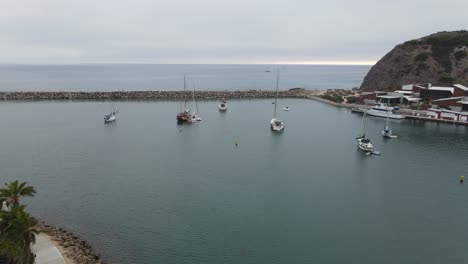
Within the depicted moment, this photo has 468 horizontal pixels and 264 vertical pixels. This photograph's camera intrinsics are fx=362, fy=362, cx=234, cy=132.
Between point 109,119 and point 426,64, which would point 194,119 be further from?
point 426,64

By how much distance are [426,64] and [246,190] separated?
3850 inches

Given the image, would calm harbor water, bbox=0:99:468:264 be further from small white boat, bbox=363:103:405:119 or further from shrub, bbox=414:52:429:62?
shrub, bbox=414:52:429:62

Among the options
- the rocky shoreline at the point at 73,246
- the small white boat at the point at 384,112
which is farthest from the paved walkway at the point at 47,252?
the small white boat at the point at 384,112

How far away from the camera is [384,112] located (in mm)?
86375

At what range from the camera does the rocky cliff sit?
4274 inches

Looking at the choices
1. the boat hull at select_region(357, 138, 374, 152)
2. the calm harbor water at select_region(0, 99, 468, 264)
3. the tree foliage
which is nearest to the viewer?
the tree foliage

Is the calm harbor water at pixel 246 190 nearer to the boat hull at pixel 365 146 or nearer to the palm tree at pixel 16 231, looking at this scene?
the boat hull at pixel 365 146

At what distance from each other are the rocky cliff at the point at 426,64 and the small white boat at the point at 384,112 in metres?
31.3

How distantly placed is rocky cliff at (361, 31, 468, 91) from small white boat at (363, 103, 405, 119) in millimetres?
31344

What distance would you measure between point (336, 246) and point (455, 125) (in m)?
62.7

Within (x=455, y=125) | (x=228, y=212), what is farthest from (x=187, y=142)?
(x=455, y=125)

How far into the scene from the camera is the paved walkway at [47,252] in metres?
23.8

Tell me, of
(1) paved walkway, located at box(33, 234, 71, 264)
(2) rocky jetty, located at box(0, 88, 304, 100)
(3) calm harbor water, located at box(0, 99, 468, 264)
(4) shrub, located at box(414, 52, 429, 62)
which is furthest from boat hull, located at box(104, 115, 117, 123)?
(4) shrub, located at box(414, 52, 429, 62)

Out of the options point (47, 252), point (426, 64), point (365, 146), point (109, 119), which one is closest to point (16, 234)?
point (47, 252)
